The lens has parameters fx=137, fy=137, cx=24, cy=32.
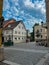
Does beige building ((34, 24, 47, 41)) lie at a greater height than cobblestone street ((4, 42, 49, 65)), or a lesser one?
greater

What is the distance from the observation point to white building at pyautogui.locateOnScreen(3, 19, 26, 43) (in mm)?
45756

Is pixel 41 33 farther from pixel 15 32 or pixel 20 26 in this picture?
pixel 15 32

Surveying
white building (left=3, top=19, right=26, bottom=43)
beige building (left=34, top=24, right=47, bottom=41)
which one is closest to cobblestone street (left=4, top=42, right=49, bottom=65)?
white building (left=3, top=19, right=26, bottom=43)

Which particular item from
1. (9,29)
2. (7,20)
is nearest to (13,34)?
(9,29)

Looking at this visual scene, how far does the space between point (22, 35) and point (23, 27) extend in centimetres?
323

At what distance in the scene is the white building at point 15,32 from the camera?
150 feet

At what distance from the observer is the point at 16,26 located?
47812 mm

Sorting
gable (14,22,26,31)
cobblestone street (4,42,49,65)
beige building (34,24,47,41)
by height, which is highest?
gable (14,22,26,31)

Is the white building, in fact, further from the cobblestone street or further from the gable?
the cobblestone street

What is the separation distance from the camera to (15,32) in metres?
47.2

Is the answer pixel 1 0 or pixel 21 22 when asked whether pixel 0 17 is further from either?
pixel 21 22

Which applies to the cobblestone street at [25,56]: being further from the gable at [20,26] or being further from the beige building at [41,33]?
the beige building at [41,33]

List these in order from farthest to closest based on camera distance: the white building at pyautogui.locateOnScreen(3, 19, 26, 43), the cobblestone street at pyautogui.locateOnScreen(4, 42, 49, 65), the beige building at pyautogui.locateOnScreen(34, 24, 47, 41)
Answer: the beige building at pyautogui.locateOnScreen(34, 24, 47, 41) → the white building at pyautogui.locateOnScreen(3, 19, 26, 43) → the cobblestone street at pyautogui.locateOnScreen(4, 42, 49, 65)

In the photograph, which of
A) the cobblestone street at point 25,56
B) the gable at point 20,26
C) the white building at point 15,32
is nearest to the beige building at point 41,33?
the white building at point 15,32
